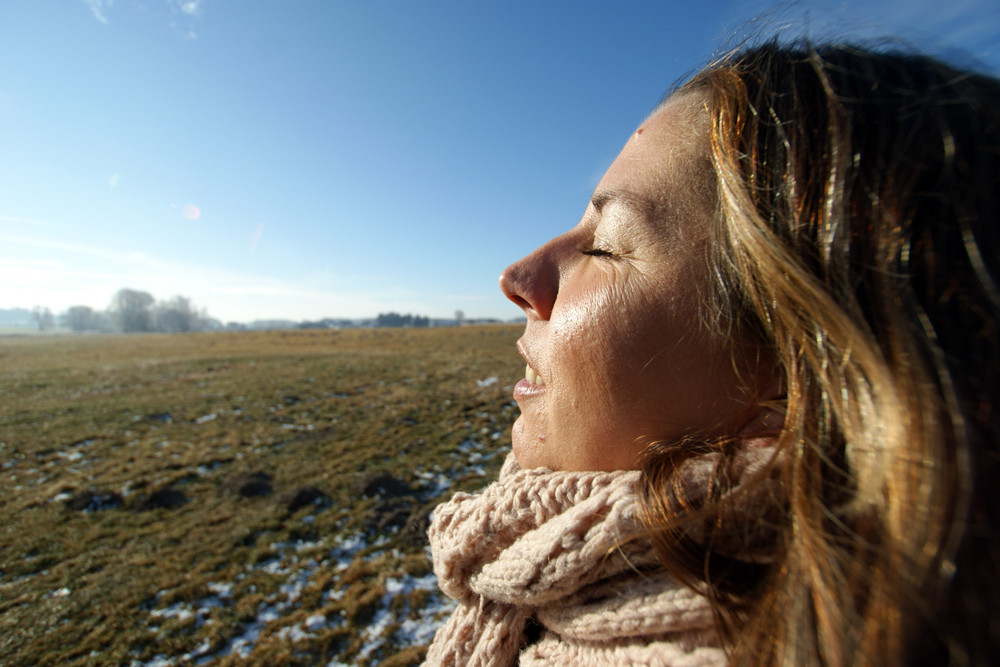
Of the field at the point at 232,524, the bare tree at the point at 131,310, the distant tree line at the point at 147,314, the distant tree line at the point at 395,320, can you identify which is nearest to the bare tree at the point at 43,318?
the distant tree line at the point at 147,314

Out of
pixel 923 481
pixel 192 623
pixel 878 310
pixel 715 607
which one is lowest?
pixel 192 623

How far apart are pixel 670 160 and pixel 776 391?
0.56m

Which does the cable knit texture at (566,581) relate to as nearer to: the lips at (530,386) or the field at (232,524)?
the lips at (530,386)

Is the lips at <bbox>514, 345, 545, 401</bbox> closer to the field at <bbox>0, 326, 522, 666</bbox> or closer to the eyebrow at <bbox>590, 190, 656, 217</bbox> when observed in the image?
the eyebrow at <bbox>590, 190, 656, 217</bbox>

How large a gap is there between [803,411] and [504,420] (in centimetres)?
1001

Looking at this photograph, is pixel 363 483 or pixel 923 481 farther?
pixel 363 483

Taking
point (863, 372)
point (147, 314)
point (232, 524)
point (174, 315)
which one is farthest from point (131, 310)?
point (863, 372)

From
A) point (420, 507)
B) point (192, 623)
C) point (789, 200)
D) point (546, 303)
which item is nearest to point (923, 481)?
point (789, 200)

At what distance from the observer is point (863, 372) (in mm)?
666

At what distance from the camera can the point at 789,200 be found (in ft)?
2.55

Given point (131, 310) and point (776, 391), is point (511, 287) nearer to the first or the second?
point (776, 391)

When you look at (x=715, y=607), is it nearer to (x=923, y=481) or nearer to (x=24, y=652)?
(x=923, y=481)

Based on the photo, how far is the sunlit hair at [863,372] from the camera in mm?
566

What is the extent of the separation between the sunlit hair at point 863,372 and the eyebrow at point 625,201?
156 mm
